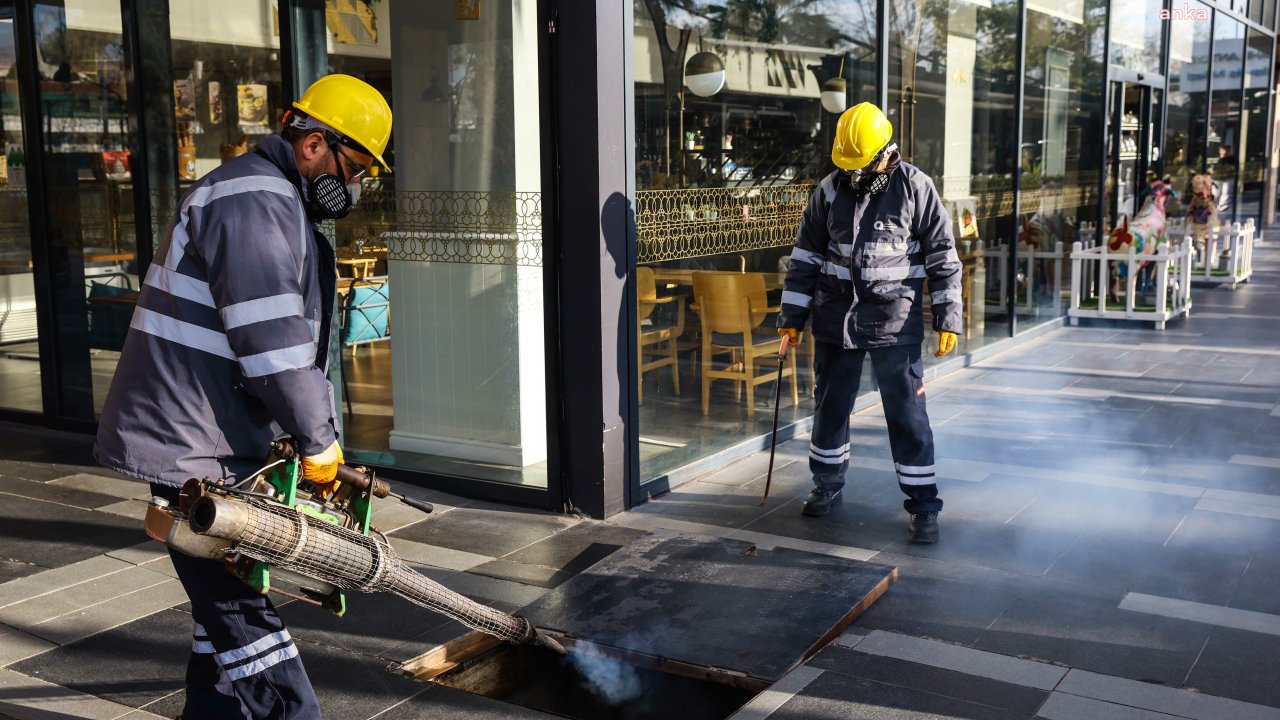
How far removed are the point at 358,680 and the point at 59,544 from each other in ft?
7.34

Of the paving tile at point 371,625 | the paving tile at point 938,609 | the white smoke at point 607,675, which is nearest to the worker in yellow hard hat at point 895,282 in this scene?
the paving tile at point 938,609

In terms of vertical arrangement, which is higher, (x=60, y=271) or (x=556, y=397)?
(x=60, y=271)

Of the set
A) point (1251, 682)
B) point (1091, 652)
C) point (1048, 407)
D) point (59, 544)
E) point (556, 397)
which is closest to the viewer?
point (1251, 682)

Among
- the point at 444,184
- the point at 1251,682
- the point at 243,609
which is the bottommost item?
the point at 1251,682

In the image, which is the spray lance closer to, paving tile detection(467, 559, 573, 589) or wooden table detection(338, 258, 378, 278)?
paving tile detection(467, 559, 573, 589)

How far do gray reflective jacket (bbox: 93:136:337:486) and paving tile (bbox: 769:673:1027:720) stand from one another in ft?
5.32

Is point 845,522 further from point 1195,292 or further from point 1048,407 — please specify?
point 1195,292

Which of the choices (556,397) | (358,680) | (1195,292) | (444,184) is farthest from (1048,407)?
(1195,292)

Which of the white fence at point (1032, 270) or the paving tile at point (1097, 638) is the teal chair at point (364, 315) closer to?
the paving tile at point (1097, 638)

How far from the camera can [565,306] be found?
5449 mm

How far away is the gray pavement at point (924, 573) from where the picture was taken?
11.7ft

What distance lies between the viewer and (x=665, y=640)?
12.8 ft

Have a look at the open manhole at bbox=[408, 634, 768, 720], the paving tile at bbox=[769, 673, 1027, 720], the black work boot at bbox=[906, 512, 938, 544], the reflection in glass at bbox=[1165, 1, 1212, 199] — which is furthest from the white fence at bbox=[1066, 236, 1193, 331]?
the open manhole at bbox=[408, 634, 768, 720]

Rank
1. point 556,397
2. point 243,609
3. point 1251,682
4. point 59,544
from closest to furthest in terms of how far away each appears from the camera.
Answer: point 243,609 → point 1251,682 → point 59,544 → point 556,397
